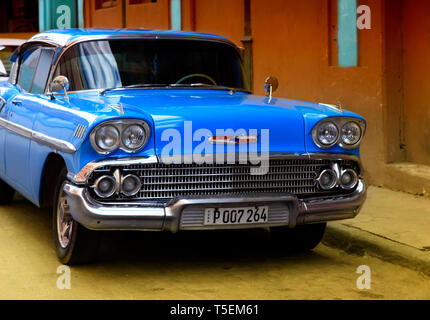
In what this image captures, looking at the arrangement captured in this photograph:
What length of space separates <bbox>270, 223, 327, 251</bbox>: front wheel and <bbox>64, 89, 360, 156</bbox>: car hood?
88cm

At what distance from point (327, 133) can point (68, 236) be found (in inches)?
73.0

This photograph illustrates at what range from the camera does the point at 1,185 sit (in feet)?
26.8

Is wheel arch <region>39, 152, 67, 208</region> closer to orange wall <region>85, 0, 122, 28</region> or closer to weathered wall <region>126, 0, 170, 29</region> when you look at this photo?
weathered wall <region>126, 0, 170, 29</region>

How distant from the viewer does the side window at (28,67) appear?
23.7 ft

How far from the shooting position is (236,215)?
526 centimetres

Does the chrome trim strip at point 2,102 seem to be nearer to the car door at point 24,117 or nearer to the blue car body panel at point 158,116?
the car door at point 24,117

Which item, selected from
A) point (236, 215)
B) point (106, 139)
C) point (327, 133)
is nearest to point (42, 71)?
point (106, 139)

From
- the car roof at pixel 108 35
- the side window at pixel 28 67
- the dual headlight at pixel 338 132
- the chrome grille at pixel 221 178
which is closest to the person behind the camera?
the chrome grille at pixel 221 178

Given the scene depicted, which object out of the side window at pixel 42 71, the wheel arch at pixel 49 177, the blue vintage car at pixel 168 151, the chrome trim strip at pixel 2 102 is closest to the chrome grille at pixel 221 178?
the blue vintage car at pixel 168 151

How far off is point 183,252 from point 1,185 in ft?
9.13

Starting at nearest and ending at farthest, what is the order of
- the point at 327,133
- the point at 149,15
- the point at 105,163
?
the point at 105,163, the point at 327,133, the point at 149,15

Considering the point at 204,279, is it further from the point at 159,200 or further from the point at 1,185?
the point at 1,185

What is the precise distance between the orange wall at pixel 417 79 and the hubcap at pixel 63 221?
14.5 ft

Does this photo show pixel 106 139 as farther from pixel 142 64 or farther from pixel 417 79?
pixel 417 79
